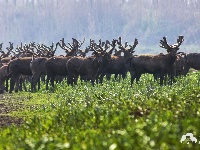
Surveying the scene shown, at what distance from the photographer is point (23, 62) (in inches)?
1224

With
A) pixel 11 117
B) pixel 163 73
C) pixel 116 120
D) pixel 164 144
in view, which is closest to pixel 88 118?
pixel 116 120

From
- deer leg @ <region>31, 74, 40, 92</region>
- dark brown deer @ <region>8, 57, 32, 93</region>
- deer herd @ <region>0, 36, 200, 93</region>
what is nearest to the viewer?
deer herd @ <region>0, 36, 200, 93</region>

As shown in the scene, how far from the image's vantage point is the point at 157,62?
28.3m

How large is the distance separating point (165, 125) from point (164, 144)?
1.17 meters

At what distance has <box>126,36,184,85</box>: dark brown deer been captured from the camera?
27766mm

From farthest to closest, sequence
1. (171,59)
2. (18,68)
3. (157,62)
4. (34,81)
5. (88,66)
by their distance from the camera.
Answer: (18,68)
(34,81)
(88,66)
(157,62)
(171,59)

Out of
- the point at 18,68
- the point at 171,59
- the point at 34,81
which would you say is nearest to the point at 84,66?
the point at 34,81

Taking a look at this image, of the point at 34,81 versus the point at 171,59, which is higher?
the point at 171,59

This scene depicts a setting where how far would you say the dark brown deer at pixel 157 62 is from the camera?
27.8m

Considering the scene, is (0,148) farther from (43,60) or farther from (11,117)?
(43,60)

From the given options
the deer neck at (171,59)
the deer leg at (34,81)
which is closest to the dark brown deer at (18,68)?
the deer leg at (34,81)

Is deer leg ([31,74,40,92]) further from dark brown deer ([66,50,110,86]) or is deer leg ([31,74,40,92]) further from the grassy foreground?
the grassy foreground

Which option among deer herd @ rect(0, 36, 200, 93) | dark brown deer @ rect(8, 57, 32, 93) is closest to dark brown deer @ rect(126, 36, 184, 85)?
deer herd @ rect(0, 36, 200, 93)

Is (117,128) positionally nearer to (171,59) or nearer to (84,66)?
(171,59)
